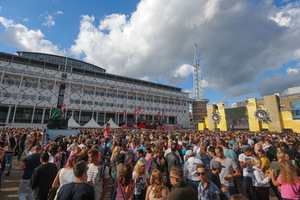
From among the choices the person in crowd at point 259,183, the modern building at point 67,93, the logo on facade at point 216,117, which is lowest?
the person in crowd at point 259,183

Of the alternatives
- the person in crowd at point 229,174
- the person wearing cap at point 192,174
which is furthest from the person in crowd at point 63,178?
the person in crowd at point 229,174

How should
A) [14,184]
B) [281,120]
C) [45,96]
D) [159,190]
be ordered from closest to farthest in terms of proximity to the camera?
1. [159,190]
2. [14,184]
3. [281,120]
4. [45,96]

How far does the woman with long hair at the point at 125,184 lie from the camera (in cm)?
284

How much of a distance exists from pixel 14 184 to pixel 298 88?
9042cm

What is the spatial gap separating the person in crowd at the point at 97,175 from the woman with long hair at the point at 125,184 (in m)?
0.60

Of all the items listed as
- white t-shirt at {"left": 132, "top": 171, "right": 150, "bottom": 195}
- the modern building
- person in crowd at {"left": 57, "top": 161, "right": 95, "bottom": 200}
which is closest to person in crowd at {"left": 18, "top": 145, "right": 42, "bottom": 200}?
person in crowd at {"left": 57, "top": 161, "right": 95, "bottom": 200}

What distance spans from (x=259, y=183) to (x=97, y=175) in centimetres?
429

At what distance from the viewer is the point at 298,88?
193ft

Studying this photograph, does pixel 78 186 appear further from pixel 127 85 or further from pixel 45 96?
pixel 127 85

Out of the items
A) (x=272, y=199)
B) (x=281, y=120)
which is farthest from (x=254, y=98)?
(x=272, y=199)

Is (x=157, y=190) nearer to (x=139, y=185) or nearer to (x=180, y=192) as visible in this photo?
(x=180, y=192)

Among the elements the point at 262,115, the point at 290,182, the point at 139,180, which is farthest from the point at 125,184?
the point at 262,115

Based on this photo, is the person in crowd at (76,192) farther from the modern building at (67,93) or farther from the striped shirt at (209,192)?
the modern building at (67,93)

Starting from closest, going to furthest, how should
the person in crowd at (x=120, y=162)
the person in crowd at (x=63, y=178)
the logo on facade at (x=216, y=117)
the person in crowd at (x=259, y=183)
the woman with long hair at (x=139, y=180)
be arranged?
the person in crowd at (x=63, y=178)
the woman with long hair at (x=139, y=180)
the person in crowd at (x=259, y=183)
the person in crowd at (x=120, y=162)
the logo on facade at (x=216, y=117)
